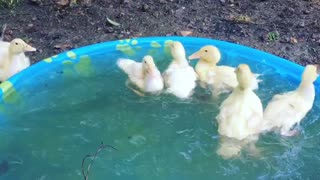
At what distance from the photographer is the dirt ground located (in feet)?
15.4

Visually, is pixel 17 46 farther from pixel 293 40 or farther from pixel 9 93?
pixel 293 40

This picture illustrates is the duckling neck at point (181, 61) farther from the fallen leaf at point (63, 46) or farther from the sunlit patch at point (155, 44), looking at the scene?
the fallen leaf at point (63, 46)

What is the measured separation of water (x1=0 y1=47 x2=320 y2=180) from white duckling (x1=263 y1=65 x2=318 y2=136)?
0.24 feet

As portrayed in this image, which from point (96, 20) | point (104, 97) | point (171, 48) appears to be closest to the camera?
point (104, 97)

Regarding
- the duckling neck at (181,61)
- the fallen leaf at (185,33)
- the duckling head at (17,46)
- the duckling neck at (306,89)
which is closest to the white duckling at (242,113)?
the duckling neck at (306,89)

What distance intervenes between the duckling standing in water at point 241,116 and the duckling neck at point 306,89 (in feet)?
1.01

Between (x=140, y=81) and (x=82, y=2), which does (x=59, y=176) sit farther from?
(x=82, y=2)


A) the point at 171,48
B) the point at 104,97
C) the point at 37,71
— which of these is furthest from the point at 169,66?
the point at 37,71

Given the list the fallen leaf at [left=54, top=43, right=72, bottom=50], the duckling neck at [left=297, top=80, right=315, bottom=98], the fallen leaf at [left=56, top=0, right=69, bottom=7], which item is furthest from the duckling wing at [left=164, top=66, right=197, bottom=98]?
the fallen leaf at [left=56, top=0, right=69, bottom=7]

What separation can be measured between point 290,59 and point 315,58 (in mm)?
205

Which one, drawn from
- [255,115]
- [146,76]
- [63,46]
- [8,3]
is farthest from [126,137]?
[8,3]

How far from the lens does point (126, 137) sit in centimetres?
348

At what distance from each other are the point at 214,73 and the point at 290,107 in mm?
674

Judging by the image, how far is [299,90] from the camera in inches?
142
